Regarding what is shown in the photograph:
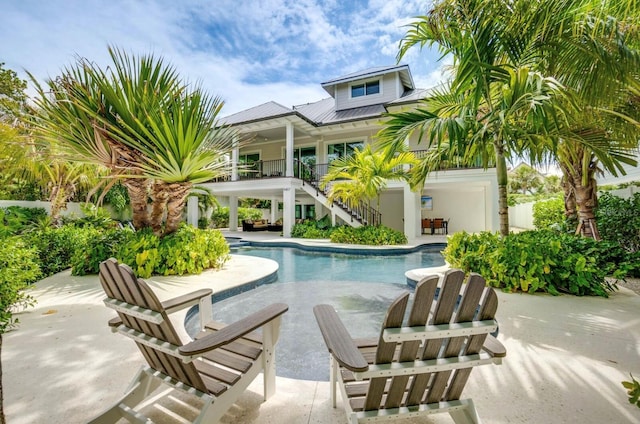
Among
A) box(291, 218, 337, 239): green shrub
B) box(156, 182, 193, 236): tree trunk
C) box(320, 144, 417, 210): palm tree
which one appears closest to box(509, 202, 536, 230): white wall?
box(320, 144, 417, 210): palm tree

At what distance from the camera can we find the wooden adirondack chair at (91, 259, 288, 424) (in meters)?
1.47

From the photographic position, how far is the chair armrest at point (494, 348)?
144cm

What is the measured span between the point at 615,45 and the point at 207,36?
964 centimetres

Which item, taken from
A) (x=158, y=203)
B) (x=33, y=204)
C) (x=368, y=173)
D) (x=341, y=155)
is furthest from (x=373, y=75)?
(x=33, y=204)

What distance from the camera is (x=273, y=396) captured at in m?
1.94

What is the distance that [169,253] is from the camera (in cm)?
553

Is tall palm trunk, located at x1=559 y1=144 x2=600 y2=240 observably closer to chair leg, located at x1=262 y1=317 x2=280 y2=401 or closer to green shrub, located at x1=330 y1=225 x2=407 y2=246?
green shrub, located at x1=330 y1=225 x2=407 y2=246

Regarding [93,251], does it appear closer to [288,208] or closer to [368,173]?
[368,173]

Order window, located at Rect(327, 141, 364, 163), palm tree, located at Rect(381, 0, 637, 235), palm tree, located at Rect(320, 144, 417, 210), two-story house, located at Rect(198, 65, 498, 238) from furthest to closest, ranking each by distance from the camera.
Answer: window, located at Rect(327, 141, 364, 163) → two-story house, located at Rect(198, 65, 498, 238) → palm tree, located at Rect(320, 144, 417, 210) → palm tree, located at Rect(381, 0, 637, 235)

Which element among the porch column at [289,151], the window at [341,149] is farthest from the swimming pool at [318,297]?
the window at [341,149]

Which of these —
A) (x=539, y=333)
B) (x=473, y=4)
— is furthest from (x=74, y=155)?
(x=539, y=333)

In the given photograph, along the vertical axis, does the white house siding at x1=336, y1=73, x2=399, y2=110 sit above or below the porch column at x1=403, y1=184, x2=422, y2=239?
above

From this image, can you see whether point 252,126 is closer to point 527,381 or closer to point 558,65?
point 558,65

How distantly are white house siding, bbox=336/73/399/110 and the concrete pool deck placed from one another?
1322 cm
